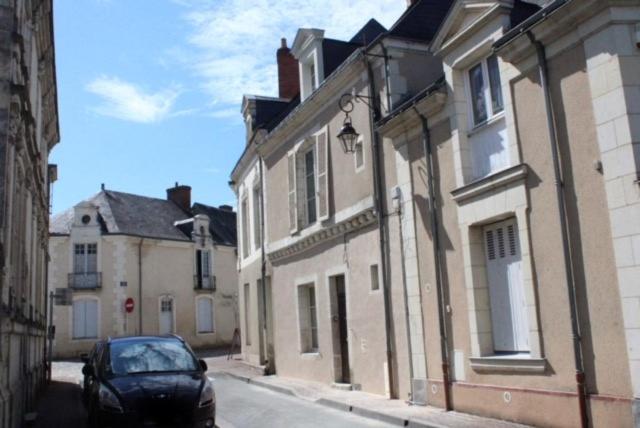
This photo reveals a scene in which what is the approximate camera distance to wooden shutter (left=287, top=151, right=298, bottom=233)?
15867 millimetres

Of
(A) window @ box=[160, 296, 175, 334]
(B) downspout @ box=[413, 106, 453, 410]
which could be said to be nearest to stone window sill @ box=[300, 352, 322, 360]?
(B) downspout @ box=[413, 106, 453, 410]

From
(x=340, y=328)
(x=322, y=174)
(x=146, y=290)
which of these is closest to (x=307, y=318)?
(x=340, y=328)

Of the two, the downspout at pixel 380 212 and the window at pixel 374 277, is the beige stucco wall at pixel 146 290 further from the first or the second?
the downspout at pixel 380 212

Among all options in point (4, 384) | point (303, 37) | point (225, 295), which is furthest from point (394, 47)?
point (225, 295)

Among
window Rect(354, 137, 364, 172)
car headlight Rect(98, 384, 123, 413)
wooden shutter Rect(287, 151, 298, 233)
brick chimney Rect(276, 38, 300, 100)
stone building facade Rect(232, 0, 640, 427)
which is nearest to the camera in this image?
stone building facade Rect(232, 0, 640, 427)

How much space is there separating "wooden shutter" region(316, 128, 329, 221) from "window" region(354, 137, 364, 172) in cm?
142

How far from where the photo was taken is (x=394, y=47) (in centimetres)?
1185

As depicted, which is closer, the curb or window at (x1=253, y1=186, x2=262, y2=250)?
the curb

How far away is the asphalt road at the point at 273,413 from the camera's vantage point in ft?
31.8

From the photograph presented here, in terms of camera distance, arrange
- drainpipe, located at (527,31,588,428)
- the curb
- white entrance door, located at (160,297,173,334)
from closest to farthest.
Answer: drainpipe, located at (527,31,588,428)
the curb
white entrance door, located at (160,297,173,334)

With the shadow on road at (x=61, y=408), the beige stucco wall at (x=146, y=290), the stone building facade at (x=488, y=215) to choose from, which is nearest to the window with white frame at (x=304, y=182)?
the stone building facade at (x=488, y=215)

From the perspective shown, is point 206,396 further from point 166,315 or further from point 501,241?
point 166,315

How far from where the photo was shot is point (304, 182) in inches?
624

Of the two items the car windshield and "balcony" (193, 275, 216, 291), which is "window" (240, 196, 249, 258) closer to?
the car windshield
